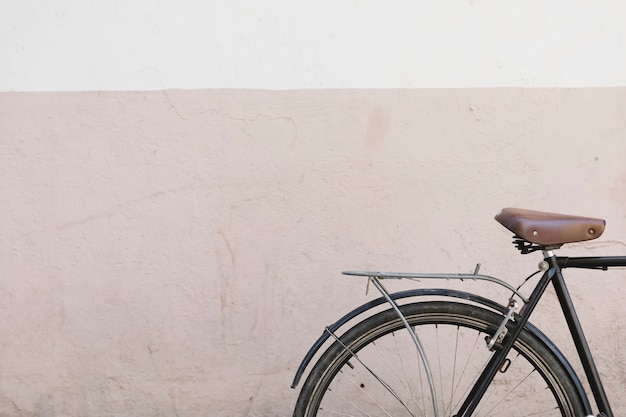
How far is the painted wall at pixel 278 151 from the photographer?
3268 millimetres

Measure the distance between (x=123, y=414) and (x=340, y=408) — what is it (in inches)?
39.7

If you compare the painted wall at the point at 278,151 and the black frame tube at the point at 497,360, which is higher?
the painted wall at the point at 278,151

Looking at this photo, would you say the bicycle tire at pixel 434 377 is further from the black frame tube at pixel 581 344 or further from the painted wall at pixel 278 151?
the black frame tube at pixel 581 344

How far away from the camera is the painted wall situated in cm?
327

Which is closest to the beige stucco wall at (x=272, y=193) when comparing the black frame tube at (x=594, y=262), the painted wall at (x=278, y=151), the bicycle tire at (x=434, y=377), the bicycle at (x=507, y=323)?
the painted wall at (x=278, y=151)

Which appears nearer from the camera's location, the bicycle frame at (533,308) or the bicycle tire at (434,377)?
the bicycle frame at (533,308)

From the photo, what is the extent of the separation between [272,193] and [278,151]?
192mm

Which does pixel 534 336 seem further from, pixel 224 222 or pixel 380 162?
pixel 224 222

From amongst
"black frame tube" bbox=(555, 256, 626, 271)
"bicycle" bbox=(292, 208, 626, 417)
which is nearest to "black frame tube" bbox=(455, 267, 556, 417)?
"bicycle" bbox=(292, 208, 626, 417)

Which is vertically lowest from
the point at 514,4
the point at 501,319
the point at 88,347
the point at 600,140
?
the point at 88,347

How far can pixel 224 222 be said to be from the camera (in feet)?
10.8

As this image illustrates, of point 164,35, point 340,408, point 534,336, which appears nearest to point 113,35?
point 164,35

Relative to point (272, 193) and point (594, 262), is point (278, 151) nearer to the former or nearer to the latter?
point (272, 193)

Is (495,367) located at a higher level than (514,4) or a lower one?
lower
